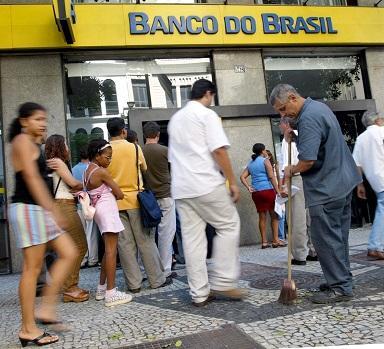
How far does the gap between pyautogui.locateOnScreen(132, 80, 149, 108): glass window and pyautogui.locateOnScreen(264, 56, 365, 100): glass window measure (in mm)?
2878

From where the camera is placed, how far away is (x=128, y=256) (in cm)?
472

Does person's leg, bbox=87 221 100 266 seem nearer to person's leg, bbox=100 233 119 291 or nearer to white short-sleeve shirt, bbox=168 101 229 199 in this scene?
person's leg, bbox=100 233 119 291

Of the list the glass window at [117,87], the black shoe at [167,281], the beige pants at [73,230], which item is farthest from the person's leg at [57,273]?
the glass window at [117,87]

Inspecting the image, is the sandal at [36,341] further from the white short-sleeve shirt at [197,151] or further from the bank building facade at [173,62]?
the bank building facade at [173,62]

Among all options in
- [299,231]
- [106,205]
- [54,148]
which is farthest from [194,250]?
[299,231]

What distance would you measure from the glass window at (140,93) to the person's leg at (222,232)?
16.5 feet

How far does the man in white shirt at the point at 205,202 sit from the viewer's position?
382cm

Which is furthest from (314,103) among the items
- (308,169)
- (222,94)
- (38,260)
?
(222,94)

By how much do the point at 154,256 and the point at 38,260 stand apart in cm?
177

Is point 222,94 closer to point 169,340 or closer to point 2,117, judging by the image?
point 2,117

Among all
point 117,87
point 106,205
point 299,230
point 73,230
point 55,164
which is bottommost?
point 299,230

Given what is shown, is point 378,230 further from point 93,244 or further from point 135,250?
point 93,244

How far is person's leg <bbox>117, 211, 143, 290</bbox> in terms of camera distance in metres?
4.72

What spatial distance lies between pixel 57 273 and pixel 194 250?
1.22m
